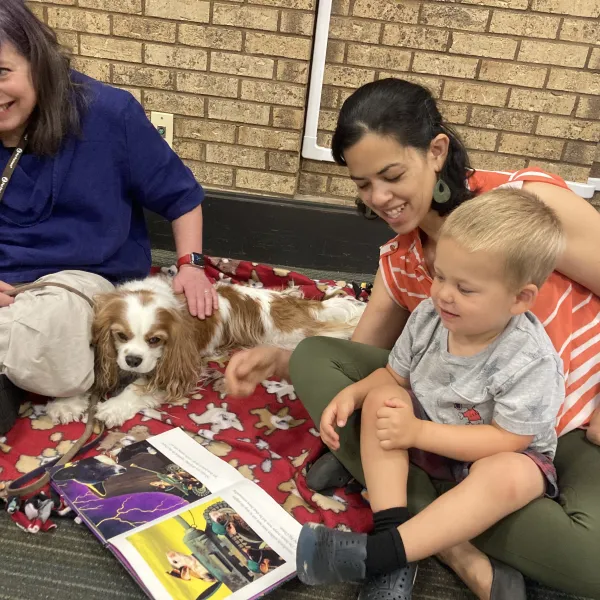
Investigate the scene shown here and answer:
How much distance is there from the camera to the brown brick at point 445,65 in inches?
96.1

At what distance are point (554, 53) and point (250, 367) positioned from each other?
1.96 metres

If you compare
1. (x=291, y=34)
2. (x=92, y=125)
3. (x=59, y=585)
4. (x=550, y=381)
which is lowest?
(x=59, y=585)

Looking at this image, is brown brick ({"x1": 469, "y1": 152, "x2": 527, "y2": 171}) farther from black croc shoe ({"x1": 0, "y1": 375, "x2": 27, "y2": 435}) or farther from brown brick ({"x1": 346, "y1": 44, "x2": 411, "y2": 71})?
black croc shoe ({"x1": 0, "y1": 375, "x2": 27, "y2": 435})

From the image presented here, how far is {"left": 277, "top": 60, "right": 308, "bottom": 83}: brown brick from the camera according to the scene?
242cm

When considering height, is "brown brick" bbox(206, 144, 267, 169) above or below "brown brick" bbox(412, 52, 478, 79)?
below

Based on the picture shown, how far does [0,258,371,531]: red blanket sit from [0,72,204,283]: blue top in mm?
425

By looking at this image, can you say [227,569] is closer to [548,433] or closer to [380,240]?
[548,433]

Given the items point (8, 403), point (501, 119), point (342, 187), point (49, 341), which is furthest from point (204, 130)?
point (8, 403)

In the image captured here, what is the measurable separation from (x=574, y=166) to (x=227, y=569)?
2328 mm

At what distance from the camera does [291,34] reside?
2375mm

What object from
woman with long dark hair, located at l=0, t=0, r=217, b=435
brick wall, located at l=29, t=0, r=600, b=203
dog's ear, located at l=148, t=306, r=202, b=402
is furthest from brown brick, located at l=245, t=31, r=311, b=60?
dog's ear, located at l=148, t=306, r=202, b=402

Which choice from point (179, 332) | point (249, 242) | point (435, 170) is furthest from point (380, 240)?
point (435, 170)

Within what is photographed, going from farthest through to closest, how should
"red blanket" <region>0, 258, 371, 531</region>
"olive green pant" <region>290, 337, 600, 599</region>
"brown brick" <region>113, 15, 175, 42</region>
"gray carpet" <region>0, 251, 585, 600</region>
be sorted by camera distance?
"brown brick" <region>113, 15, 175, 42</region>, "red blanket" <region>0, 258, 371, 531</region>, "gray carpet" <region>0, 251, 585, 600</region>, "olive green pant" <region>290, 337, 600, 599</region>

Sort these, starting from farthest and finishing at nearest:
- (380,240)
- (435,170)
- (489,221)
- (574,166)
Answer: (380,240) < (574,166) < (435,170) < (489,221)
